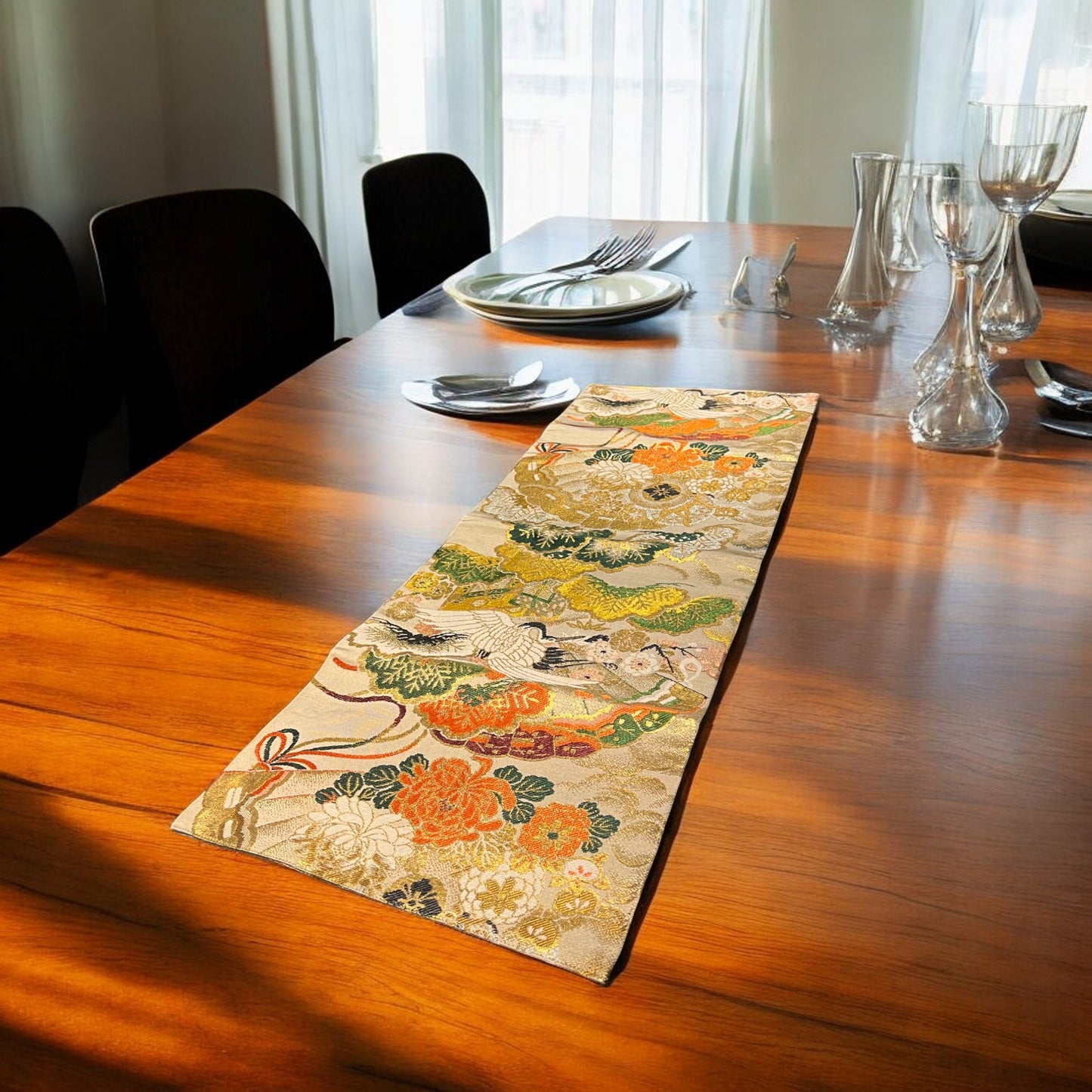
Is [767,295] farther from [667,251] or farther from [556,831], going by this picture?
[556,831]

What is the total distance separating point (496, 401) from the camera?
1.04 meters

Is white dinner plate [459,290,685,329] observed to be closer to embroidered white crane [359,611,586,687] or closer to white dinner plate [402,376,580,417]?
white dinner plate [402,376,580,417]

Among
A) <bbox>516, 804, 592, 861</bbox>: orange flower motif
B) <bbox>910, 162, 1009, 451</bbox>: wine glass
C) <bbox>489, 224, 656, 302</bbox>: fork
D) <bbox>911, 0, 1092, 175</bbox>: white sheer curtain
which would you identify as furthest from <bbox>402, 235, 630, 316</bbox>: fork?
<bbox>911, 0, 1092, 175</bbox>: white sheer curtain

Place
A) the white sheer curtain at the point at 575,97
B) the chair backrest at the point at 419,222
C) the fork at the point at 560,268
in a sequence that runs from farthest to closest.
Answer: the white sheer curtain at the point at 575,97
the chair backrest at the point at 419,222
the fork at the point at 560,268

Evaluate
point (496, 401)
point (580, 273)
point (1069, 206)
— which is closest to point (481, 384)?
point (496, 401)

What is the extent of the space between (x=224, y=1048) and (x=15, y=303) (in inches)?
45.2

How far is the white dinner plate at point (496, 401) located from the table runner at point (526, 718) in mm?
142

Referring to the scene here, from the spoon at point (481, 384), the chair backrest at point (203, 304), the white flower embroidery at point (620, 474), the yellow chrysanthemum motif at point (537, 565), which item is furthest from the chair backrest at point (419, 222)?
the yellow chrysanthemum motif at point (537, 565)

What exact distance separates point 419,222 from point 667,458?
1.21m

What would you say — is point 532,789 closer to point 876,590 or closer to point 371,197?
point 876,590

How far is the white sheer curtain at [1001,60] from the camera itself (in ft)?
8.61

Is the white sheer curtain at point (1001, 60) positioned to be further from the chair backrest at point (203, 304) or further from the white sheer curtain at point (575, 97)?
the chair backrest at point (203, 304)

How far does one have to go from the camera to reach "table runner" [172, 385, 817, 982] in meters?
0.48

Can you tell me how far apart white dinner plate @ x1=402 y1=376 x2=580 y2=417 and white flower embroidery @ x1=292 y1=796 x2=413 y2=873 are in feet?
1.78
